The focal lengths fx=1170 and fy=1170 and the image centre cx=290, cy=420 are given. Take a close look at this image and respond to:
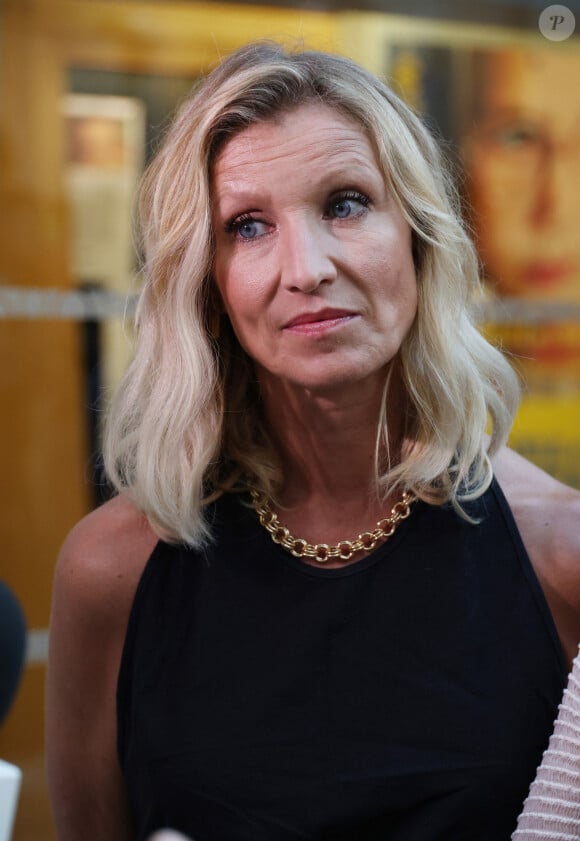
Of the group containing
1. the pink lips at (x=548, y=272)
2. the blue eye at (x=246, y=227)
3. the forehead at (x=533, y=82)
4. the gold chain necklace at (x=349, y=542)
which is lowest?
the gold chain necklace at (x=349, y=542)

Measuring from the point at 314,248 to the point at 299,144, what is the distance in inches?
6.6

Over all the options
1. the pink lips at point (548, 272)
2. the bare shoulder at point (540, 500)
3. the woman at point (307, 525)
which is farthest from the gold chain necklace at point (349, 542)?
the pink lips at point (548, 272)

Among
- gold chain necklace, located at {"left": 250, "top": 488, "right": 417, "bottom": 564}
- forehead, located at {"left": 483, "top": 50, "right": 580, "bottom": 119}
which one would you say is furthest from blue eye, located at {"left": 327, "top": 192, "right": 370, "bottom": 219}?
forehead, located at {"left": 483, "top": 50, "right": 580, "bottom": 119}

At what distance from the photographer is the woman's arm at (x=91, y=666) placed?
194 cm

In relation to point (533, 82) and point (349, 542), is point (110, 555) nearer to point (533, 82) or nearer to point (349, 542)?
point (349, 542)

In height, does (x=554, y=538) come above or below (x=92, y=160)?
below

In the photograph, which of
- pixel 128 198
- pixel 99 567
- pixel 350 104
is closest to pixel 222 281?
pixel 350 104

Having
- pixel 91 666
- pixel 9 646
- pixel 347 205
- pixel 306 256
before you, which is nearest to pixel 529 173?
pixel 347 205

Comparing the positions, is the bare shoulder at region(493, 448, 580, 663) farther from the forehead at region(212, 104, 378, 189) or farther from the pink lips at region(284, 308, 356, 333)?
the forehead at region(212, 104, 378, 189)

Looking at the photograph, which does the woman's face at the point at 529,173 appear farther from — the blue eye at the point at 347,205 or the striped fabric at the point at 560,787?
the striped fabric at the point at 560,787

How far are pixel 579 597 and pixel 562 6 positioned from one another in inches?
69.5

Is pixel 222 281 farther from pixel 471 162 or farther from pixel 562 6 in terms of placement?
pixel 471 162

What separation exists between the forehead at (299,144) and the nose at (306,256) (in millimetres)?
91

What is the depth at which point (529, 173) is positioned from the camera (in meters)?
4.00
